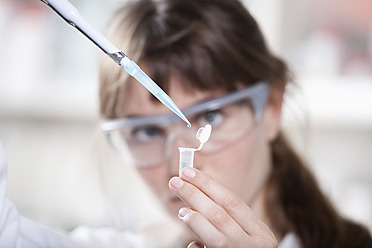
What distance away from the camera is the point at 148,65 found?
777mm

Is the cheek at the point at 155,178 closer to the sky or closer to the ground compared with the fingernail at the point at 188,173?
closer to the ground

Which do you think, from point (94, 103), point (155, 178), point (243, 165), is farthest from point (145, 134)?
point (94, 103)

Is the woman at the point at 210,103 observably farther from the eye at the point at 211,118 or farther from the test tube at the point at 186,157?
the test tube at the point at 186,157

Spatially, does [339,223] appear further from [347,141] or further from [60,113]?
[60,113]

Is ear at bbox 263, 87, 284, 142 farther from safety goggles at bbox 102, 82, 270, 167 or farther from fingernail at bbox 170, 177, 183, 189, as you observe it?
fingernail at bbox 170, 177, 183, 189

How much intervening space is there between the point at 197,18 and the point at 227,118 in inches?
7.0

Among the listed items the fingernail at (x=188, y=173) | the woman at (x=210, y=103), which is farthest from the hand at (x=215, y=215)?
the woman at (x=210, y=103)

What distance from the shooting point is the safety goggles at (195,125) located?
2.50ft

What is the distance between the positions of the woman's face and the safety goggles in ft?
0.04

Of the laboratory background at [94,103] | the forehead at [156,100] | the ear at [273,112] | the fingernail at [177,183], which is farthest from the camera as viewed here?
the laboratory background at [94,103]

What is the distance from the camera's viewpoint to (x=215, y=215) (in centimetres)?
42

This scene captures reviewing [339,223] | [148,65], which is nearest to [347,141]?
[339,223]

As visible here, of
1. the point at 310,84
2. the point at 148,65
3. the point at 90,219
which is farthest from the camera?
the point at 90,219

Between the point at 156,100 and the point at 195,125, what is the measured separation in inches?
3.1
